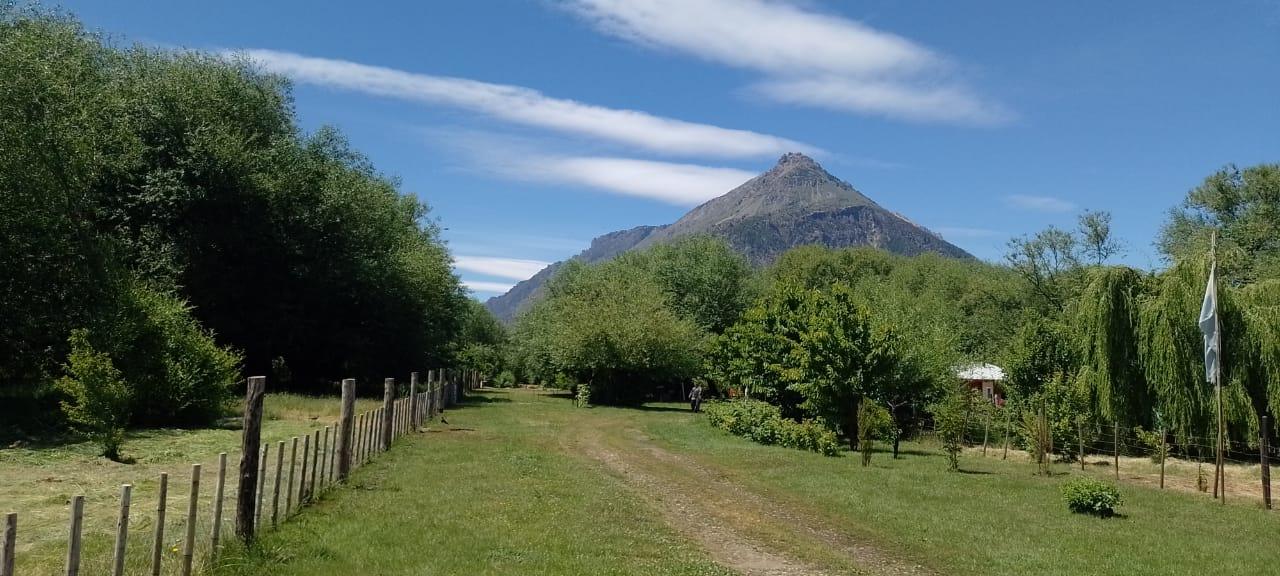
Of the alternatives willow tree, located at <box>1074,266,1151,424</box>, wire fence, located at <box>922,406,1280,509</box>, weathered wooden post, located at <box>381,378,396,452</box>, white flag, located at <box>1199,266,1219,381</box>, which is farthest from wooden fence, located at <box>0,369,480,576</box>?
willow tree, located at <box>1074,266,1151,424</box>

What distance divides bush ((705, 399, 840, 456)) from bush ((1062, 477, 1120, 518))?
10.7 metres

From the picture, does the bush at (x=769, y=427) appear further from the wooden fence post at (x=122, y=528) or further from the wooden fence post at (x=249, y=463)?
the wooden fence post at (x=122, y=528)

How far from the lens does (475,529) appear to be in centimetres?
1264

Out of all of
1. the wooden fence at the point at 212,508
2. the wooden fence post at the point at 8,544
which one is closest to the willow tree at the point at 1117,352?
the wooden fence at the point at 212,508

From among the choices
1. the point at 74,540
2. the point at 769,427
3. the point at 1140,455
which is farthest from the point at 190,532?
the point at 1140,455

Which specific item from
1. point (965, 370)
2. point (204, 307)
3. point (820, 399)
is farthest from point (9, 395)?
point (965, 370)

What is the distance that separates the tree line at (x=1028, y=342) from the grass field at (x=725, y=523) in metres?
5.64

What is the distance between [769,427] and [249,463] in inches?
888

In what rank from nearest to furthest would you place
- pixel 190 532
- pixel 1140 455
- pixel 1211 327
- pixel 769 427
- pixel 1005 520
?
pixel 190 532
pixel 1005 520
pixel 1211 327
pixel 1140 455
pixel 769 427

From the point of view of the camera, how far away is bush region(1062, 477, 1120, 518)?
16.6 m

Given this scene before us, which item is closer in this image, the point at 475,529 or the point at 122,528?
the point at 122,528

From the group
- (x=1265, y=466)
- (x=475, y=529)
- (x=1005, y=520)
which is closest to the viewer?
(x=475, y=529)

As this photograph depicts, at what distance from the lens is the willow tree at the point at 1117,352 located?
27922 millimetres

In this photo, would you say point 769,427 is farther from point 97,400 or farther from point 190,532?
point 190,532
